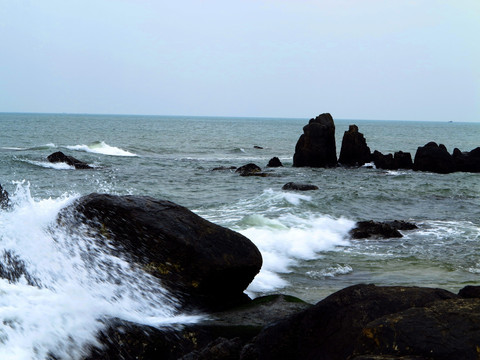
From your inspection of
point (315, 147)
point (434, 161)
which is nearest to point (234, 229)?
point (315, 147)

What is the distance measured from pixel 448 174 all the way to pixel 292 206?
19.1 meters

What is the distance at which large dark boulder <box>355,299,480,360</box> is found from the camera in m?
3.98

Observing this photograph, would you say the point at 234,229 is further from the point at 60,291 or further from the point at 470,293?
the point at 470,293

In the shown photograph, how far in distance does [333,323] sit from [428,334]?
117 centimetres

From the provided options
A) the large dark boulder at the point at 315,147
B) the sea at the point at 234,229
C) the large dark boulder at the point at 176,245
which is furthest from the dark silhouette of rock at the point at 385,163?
the large dark boulder at the point at 176,245

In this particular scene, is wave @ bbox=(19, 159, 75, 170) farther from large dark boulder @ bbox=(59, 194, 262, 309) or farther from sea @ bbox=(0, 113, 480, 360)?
large dark boulder @ bbox=(59, 194, 262, 309)

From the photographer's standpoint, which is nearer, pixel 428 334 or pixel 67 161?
pixel 428 334

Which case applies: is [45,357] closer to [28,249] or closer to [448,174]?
[28,249]

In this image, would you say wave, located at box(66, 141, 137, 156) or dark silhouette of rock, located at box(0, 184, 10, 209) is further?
wave, located at box(66, 141, 137, 156)

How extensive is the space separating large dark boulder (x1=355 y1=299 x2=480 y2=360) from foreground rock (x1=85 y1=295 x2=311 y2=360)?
1.75 m

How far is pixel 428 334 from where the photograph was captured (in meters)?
4.12

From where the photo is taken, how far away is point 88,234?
7.35m

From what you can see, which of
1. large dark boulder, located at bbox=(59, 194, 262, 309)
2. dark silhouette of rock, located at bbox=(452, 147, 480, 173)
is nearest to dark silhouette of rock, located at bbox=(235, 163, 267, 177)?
→ dark silhouette of rock, located at bbox=(452, 147, 480, 173)

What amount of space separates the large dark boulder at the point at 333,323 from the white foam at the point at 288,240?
4.30 meters
